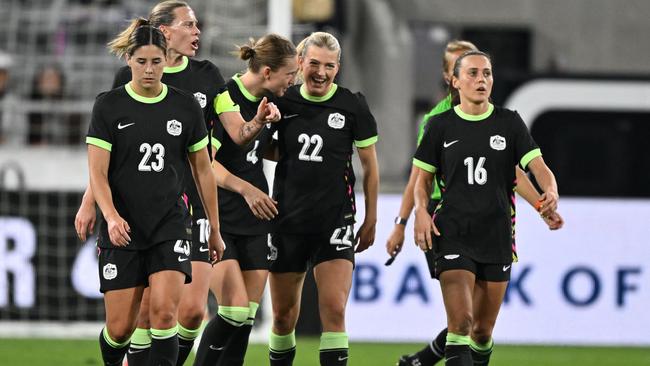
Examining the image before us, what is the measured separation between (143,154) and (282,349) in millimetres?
1565

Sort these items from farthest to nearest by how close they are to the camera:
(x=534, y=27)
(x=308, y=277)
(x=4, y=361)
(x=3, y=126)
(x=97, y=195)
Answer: (x=534, y=27) → (x=3, y=126) → (x=308, y=277) → (x=4, y=361) → (x=97, y=195)

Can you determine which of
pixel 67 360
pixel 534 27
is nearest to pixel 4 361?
pixel 67 360

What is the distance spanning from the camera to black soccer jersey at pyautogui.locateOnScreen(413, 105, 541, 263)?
21.9 feet

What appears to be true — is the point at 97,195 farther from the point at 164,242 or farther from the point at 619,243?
the point at 619,243

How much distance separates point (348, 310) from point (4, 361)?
3.30m

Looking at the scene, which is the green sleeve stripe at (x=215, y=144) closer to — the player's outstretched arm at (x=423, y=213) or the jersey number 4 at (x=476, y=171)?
the player's outstretched arm at (x=423, y=213)

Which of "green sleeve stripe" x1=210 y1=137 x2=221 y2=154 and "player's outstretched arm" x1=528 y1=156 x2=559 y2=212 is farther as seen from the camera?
"green sleeve stripe" x1=210 y1=137 x2=221 y2=154

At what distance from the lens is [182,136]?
6137 millimetres

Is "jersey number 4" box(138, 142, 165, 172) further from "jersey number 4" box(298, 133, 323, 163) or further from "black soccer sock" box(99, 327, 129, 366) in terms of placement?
"jersey number 4" box(298, 133, 323, 163)

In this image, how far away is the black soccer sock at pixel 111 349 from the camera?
20.4 feet

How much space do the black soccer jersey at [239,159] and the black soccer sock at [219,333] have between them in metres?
0.45

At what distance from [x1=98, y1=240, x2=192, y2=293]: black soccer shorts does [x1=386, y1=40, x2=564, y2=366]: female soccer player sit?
1.52m

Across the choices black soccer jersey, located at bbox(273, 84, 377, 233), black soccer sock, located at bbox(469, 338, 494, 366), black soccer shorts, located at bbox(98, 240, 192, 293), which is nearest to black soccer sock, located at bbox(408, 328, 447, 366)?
black soccer sock, located at bbox(469, 338, 494, 366)

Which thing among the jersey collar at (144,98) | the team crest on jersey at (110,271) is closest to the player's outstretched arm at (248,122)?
the jersey collar at (144,98)
